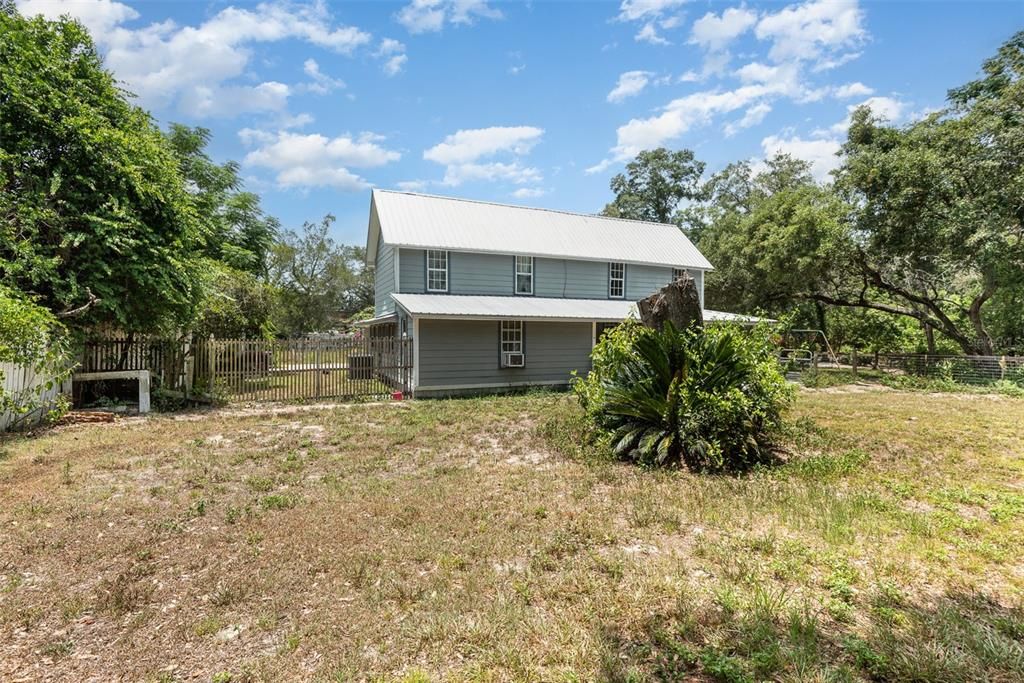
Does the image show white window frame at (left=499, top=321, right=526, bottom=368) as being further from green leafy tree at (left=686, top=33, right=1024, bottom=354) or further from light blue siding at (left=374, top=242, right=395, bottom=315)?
green leafy tree at (left=686, top=33, right=1024, bottom=354)

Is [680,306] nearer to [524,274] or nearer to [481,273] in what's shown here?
[481,273]

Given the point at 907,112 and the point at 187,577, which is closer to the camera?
the point at 187,577

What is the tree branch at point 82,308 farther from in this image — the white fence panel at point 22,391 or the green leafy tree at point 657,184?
the green leafy tree at point 657,184

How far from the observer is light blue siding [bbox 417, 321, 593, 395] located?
13.3 m

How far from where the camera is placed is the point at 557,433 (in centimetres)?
761

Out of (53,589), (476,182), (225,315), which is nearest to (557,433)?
(53,589)

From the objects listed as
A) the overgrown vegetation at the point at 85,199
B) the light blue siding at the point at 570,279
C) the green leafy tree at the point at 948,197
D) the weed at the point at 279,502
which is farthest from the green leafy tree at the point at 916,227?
the overgrown vegetation at the point at 85,199

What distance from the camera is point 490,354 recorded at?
1415cm

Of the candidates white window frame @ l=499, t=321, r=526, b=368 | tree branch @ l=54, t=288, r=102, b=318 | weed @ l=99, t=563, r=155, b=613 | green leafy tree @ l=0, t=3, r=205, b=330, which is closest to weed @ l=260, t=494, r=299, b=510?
weed @ l=99, t=563, r=155, b=613

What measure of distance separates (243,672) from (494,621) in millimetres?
1296

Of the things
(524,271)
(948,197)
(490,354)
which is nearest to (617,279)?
(524,271)

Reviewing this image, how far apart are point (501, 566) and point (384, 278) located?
13851mm

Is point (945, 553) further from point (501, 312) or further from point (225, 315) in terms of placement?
point (225, 315)

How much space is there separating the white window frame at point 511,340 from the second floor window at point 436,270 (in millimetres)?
2357
